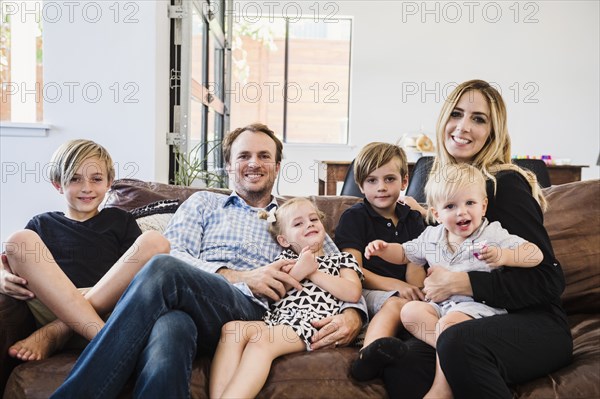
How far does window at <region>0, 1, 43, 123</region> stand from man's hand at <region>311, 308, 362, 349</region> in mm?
2526

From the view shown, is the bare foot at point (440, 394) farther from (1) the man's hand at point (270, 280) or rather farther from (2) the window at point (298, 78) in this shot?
(2) the window at point (298, 78)

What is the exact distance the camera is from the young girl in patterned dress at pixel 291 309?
4.99 ft

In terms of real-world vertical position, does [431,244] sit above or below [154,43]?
below

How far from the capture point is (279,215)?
1972mm

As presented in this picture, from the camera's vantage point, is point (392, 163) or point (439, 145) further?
point (392, 163)

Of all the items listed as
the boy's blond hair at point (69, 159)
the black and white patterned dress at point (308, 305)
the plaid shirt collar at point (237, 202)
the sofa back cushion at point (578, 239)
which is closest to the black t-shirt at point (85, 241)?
the boy's blond hair at point (69, 159)

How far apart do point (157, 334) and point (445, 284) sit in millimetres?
736

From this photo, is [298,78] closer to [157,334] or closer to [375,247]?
[375,247]

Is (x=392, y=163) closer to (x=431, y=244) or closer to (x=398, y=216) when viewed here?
(x=398, y=216)

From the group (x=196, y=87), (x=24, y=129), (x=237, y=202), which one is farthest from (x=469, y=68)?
(x=237, y=202)

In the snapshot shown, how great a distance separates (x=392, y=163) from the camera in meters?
2.05

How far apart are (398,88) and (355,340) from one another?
18.4 feet

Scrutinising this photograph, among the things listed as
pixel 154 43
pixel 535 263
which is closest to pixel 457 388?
pixel 535 263

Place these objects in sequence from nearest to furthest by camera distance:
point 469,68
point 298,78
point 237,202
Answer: point 237,202 → point 469,68 → point 298,78
